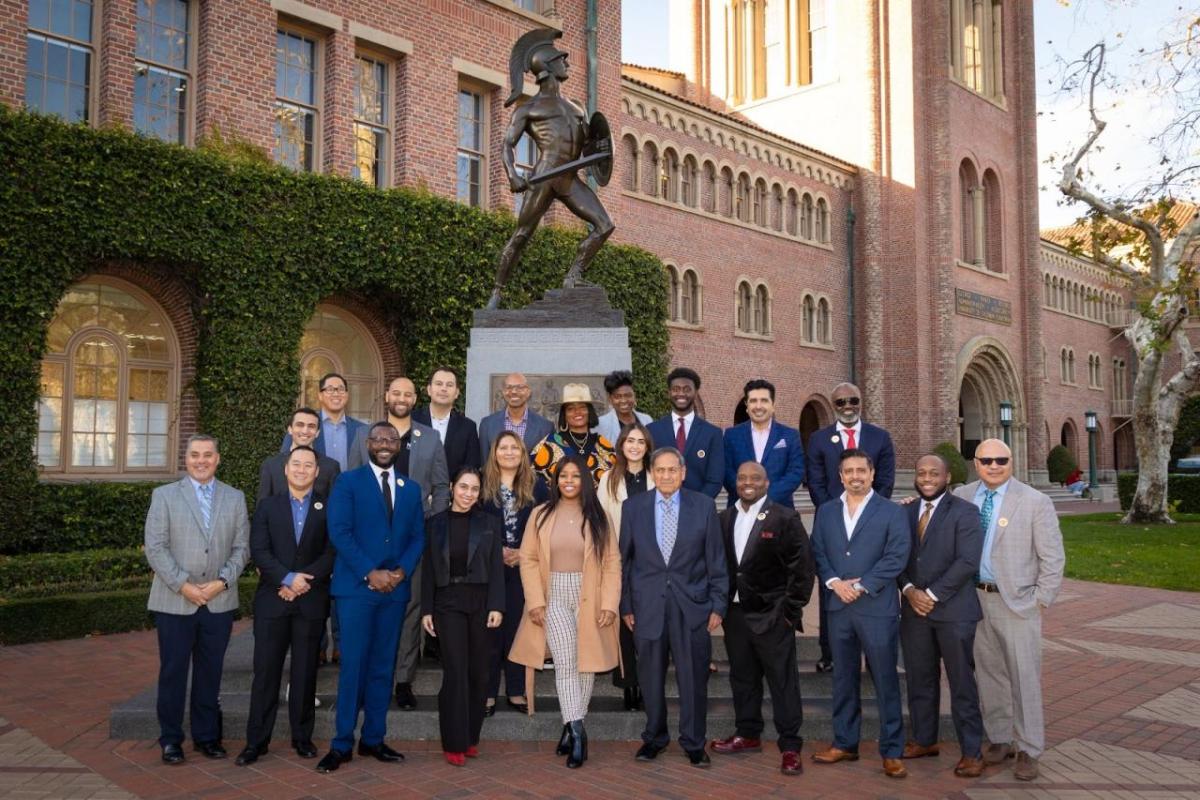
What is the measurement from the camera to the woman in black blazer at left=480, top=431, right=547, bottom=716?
5680mm

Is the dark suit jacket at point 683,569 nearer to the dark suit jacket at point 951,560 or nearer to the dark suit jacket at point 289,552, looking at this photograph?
the dark suit jacket at point 951,560

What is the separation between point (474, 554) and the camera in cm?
536

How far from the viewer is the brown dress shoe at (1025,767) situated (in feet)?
17.3

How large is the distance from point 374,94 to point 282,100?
1751 mm

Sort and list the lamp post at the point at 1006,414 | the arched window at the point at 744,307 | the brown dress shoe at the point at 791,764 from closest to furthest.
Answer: the brown dress shoe at the point at 791,764 < the arched window at the point at 744,307 < the lamp post at the point at 1006,414

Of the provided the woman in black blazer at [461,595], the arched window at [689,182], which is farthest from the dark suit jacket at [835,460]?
the arched window at [689,182]

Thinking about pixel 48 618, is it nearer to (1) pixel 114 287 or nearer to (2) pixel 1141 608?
(1) pixel 114 287

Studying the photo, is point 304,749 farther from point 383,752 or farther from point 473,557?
point 473,557

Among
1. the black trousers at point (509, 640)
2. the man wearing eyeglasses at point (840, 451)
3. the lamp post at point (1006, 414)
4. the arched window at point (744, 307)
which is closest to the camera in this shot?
the black trousers at point (509, 640)

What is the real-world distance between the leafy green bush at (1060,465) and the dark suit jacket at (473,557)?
37491 millimetres

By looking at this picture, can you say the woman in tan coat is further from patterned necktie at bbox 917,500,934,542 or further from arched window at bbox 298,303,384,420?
arched window at bbox 298,303,384,420

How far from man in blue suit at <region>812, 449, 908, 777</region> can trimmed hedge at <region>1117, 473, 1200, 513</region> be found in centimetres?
2317

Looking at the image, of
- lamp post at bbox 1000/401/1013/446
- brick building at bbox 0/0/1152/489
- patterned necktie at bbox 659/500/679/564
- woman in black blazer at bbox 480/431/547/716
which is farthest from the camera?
lamp post at bbox 1000/401/1013/446

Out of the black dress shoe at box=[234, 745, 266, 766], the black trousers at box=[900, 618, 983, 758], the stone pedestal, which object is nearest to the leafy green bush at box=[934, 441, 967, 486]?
the stone pedestal
